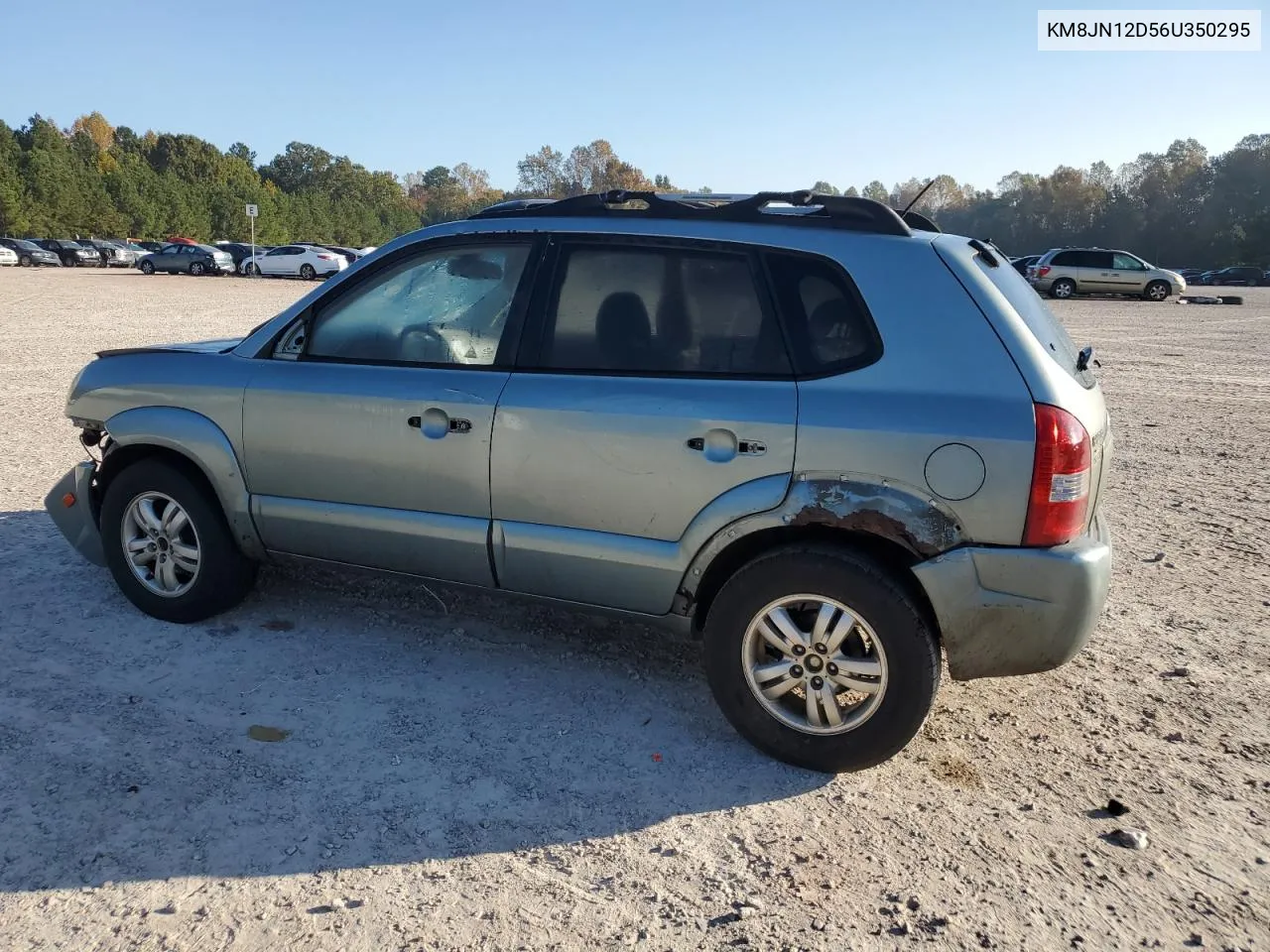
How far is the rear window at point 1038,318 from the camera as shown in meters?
3.47

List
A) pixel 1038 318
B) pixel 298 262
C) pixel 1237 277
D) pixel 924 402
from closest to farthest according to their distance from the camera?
pixel 924 402, pixel 1038 318, pixel 298 262, pixel 1237 277

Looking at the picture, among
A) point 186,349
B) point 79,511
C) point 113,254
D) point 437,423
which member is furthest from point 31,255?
point 437,423

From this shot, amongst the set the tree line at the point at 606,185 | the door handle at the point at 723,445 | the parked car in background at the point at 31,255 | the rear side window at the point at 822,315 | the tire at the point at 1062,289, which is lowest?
the door handle at the point at 723,445

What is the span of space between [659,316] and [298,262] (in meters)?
45.8

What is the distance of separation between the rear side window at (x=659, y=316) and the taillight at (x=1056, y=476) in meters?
0.89

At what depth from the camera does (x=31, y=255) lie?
178 ft

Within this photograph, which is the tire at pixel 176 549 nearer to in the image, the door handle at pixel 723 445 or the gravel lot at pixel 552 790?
the gravel lot at pixel 552 790

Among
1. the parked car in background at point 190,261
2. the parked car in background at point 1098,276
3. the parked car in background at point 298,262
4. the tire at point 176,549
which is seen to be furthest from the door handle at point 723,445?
the parked car in background at point 190,261

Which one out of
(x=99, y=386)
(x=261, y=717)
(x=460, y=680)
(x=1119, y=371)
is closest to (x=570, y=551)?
(x=460, y=680)

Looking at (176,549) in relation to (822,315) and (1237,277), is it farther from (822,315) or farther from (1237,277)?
(1237,277)

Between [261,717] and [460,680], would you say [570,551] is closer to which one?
[460,680]

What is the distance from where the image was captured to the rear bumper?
3193 mm

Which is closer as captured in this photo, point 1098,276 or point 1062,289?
point 1098,276

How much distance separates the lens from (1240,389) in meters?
13.1
